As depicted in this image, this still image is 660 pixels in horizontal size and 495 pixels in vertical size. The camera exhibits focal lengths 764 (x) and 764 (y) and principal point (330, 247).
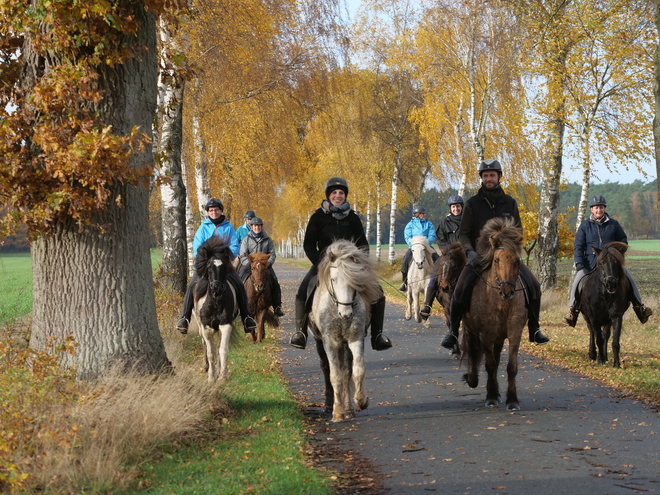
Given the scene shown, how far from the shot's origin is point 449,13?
89.5ft

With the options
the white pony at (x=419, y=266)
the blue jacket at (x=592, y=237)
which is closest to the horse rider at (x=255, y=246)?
the white pony at (x=419, y=266)

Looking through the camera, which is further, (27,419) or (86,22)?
(86,22)

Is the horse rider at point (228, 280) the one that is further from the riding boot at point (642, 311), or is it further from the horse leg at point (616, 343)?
the riding boot at point (642, 311)

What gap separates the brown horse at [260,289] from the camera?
50.0 ft

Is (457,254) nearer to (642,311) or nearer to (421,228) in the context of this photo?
(642,311)

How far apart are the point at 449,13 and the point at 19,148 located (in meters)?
22.1

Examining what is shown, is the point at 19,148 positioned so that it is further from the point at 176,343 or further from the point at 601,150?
the point at 601,150

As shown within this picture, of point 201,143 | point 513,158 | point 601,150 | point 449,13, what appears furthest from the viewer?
point 513,158

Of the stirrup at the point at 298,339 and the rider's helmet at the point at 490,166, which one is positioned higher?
the rider's helmet at the point at 490,166

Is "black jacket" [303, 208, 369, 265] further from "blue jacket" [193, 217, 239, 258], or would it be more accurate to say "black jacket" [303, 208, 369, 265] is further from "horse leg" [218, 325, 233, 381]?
"blue jacket" [193, 217, 239, 258]

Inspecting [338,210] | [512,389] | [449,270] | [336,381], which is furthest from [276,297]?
[512,389]

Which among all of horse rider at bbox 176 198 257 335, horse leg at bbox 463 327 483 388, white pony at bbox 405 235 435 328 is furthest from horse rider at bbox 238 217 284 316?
horse leg at bbox 463 327 483 388

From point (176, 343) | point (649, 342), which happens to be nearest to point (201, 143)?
point (176, 343)

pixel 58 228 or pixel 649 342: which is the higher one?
pixel 58 228
